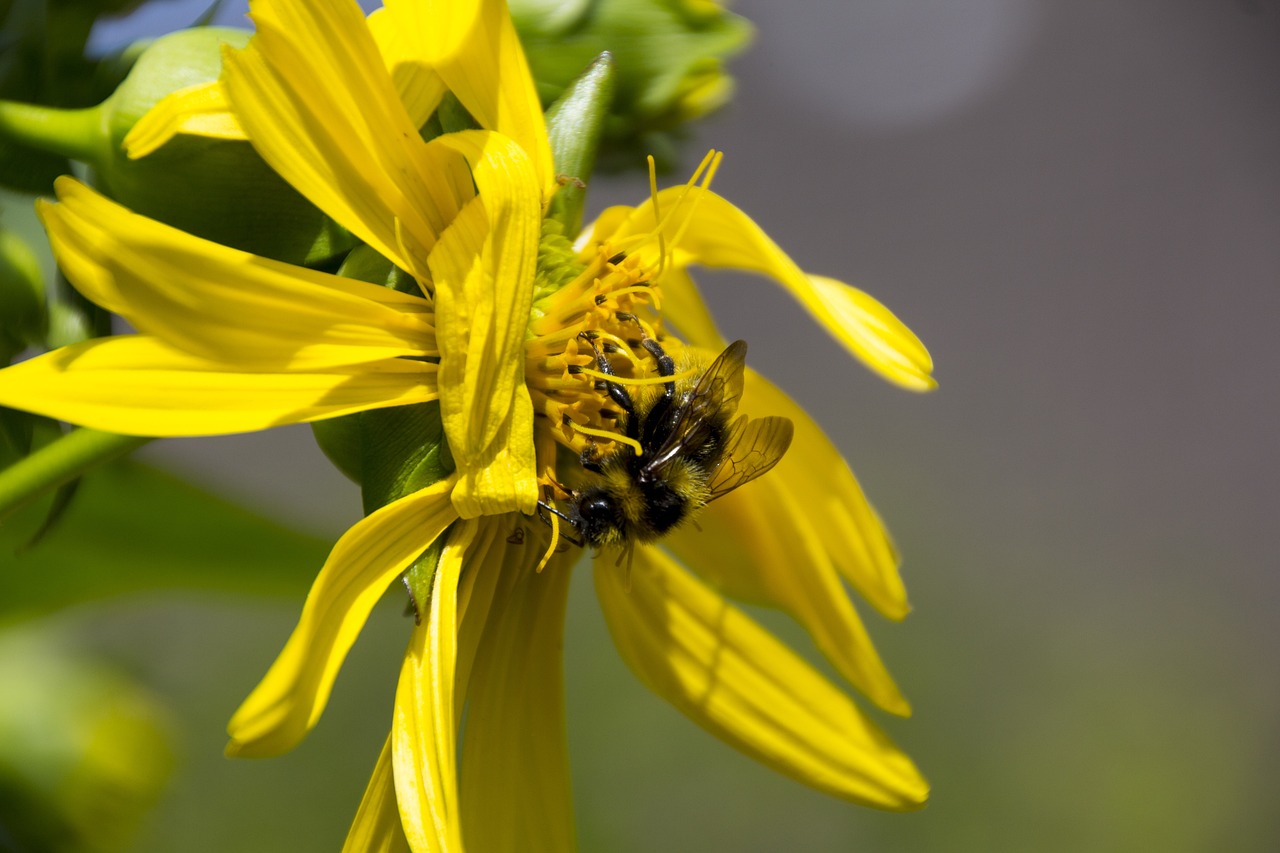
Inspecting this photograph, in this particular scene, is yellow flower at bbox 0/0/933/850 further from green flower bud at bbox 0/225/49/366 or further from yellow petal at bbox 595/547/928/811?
green flower bud at bbox 0/225/49/366

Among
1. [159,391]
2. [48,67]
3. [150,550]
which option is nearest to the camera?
[159,391]

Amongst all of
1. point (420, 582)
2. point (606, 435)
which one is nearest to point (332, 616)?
point (420, 582)

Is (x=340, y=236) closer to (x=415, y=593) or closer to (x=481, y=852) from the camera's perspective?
(x=415, y=593)

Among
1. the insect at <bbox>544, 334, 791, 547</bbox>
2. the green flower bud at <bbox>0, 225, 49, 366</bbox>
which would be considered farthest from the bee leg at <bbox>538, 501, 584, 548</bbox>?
the green flower bud at <bbox>0, 225, 49, 366</bbox>

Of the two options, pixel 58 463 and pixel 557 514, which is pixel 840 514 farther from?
pixel 58 463

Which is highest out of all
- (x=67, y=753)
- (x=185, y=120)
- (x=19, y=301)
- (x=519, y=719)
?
(x=185, y=120)

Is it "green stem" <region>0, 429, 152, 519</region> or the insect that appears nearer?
"green stem" <region>0, 429, 152, 519</region>

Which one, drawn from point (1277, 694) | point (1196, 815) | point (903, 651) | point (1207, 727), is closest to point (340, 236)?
point (903, 651)
